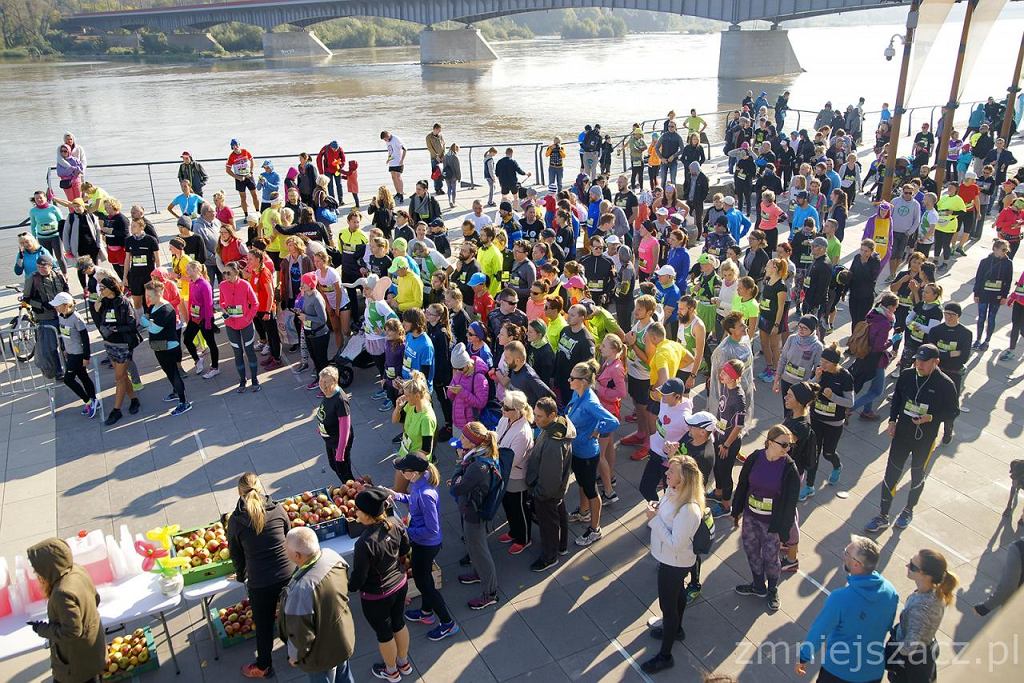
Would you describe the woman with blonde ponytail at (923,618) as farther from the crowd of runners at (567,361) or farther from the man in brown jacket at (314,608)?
the man in brown jacket at (314,608)

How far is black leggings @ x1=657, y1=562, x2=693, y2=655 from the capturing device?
489 cm

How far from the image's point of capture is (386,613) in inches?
190

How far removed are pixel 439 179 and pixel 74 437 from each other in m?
11.3

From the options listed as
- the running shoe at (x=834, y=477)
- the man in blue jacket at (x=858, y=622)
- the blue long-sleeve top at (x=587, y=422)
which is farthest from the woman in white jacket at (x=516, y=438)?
the running shoe at (x=834, y=477)

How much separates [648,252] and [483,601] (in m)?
6.09

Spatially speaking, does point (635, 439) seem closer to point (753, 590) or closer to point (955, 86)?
point (753, 590)

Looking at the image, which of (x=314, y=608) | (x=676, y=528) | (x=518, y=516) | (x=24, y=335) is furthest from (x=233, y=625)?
(x=24, y=335)

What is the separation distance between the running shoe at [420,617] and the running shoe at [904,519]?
3.91 meters

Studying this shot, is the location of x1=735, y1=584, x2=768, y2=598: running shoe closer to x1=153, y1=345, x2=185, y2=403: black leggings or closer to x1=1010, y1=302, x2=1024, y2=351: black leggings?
x1=1010, y1=302, x2=1024, y2=351: black leggings

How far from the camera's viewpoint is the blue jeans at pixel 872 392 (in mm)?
8156

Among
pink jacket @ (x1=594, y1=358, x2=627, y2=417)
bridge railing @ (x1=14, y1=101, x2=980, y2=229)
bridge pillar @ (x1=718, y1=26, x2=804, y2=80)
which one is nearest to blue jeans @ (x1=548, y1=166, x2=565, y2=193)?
bridge railing @ (x1=14, y1=101, x2=980, y2=229)

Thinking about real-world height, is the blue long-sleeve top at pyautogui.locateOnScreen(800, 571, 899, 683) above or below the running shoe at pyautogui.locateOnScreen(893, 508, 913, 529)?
above

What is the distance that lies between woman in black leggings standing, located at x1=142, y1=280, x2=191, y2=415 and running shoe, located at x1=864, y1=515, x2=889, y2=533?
7.11m

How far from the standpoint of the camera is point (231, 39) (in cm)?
8038
